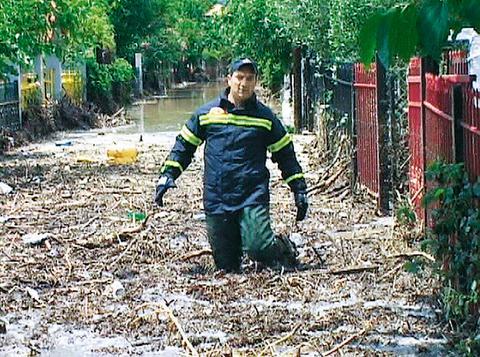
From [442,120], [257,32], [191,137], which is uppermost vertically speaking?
[257,32]

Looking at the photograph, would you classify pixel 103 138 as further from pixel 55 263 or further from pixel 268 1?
pixel 55 263

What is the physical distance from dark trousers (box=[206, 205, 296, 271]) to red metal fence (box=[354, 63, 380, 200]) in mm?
2738

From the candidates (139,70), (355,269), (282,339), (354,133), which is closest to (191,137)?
(355,269)

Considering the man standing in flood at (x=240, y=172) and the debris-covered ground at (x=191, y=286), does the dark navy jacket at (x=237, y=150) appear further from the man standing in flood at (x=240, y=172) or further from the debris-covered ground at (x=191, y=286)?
the debris-covered ground at (x=191, y=286)

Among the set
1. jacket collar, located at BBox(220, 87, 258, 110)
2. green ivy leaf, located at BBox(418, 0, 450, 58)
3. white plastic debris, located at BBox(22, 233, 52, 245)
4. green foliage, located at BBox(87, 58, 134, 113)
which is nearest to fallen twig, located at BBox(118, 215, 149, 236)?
white plastic debris, located at BBox(22, 233, 52, 245)

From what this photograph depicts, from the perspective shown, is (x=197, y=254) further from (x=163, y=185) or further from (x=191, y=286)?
(x=191, y=286)

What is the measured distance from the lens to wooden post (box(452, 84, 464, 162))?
20.3ft

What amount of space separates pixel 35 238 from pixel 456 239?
4.81m

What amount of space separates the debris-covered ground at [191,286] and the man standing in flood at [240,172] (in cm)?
23

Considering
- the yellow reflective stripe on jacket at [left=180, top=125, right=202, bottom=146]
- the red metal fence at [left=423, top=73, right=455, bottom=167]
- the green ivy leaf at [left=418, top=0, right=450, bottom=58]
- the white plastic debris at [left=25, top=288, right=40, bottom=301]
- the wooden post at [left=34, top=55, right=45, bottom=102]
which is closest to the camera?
the green ivy leaf at [left=418, top=0, right=450, bottom=58]

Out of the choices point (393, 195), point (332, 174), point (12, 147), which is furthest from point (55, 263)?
point (12, 147)

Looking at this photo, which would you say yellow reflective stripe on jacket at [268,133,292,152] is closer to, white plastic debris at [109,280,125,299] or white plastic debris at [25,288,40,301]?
white plastic debris at [109,280,125,299]

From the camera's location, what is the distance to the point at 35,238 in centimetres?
952

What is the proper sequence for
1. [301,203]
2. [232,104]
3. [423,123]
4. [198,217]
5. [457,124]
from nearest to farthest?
[457,124] → [232,104] → [301,203] → [423,123] → [198,217]
